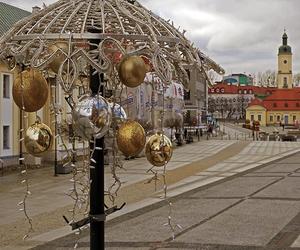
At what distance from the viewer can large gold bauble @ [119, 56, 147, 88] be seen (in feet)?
13.3

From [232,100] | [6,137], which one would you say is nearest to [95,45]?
[6,137]

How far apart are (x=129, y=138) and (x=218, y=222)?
28.2 feet

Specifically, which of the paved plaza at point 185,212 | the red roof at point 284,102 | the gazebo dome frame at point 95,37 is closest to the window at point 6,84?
the paved plaza at point 185,212

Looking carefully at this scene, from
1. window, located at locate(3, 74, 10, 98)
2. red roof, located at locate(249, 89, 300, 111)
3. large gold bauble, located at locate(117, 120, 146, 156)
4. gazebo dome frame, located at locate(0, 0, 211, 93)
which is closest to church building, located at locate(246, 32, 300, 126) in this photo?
red roof, located at locate(249, 89, 300, 111)

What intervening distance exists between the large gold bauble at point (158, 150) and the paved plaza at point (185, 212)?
5.68 m

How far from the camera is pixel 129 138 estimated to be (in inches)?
177

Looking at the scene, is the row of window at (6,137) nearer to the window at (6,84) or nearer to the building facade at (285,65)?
the window at (6,84)

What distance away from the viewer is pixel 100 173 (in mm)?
4285

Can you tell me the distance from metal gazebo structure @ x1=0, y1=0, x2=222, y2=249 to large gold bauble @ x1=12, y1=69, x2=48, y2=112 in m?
0.07

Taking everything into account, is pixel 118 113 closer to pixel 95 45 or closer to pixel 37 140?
pixel 37 140

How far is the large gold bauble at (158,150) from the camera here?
4.73 metres

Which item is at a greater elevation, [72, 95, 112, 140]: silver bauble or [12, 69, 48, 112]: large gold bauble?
[12, 69, 48, 112]: large gold bauble

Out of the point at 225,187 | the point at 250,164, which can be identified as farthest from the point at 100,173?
the point at 250,164

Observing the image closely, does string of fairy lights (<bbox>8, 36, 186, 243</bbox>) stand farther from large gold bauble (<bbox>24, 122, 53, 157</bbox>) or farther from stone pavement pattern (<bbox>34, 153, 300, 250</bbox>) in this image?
stone pavement pattern (<bbox>34, 153, 300, 250</bbox>)
